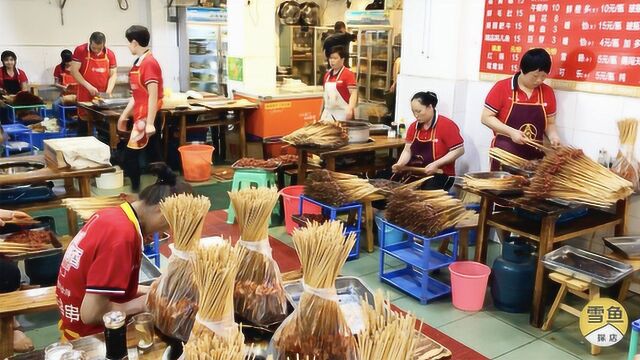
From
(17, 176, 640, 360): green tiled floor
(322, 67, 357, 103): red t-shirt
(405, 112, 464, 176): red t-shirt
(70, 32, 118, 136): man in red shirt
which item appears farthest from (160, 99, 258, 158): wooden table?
(17, 176, 640, 360): green tiled floor

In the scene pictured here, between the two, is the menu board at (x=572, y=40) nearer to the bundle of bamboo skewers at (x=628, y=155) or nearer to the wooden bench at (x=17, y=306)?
the bundle of bamboo skewers at (x=628, y=155)

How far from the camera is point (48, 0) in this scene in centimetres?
994

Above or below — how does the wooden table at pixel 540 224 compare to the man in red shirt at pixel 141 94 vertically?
below

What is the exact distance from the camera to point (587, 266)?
3.55 metres

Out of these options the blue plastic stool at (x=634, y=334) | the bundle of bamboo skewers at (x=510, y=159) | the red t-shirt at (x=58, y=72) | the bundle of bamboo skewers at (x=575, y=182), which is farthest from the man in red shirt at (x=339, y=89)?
the red t-shirt at (x=58, y=72)

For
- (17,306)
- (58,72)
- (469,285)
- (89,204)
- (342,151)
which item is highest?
(58,72)

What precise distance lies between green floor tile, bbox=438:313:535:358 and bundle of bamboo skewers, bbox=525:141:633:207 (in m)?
0.88

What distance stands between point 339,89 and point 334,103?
0.17m

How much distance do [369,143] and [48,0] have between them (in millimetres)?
7395

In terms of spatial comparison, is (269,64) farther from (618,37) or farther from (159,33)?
(618,37)

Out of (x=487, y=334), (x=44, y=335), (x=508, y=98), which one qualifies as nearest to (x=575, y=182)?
(x=487, y=334)

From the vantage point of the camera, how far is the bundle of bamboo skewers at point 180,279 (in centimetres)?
173

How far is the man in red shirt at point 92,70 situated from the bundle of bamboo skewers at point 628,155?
6550 mm

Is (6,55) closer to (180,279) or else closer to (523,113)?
(523,113)
